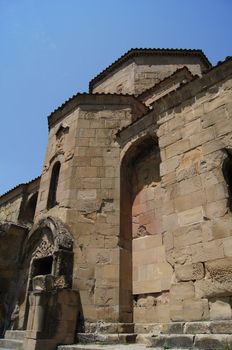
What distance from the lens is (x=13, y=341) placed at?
6.61 metres

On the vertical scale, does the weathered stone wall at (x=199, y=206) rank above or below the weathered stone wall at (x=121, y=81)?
below

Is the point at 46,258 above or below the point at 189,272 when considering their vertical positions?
above

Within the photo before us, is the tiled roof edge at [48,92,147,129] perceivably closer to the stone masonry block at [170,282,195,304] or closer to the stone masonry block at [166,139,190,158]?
the stone masonry block at [166,139,190,158]

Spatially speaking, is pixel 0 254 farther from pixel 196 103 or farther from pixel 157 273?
pixel 196 103

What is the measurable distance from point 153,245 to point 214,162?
98.1 inches

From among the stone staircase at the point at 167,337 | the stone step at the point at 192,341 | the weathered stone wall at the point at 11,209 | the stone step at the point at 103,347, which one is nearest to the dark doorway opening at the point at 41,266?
the stone staircase at the point at 167,337

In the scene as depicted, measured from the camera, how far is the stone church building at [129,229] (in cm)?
484

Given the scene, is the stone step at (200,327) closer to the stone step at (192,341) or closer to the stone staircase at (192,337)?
the stone staircase at (192,337)

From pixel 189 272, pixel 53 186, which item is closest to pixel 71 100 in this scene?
pixel 53 186

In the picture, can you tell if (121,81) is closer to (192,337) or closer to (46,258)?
(46,258)

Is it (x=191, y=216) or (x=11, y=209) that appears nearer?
(x=191, y=216)

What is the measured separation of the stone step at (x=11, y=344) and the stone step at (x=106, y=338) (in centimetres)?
122

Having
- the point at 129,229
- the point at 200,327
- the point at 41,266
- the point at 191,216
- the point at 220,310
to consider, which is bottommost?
the point at 200,327

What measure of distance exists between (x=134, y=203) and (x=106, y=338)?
3.06m
